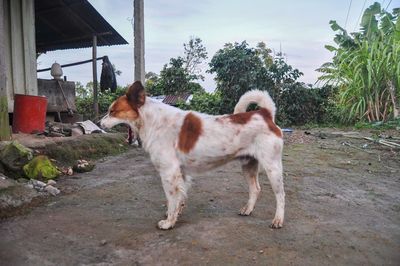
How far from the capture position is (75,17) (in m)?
9.84

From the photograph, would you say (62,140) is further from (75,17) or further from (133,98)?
(75,17)

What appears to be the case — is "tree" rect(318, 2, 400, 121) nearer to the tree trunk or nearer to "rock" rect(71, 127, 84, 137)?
the tree trunk

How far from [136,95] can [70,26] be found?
8272 millimetres

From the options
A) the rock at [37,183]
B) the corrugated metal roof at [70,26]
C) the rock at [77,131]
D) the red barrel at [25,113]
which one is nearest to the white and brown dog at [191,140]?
the rock at [37,183]

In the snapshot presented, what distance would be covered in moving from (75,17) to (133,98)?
7524 mm

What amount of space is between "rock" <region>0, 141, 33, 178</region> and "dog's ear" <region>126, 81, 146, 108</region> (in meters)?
2.17

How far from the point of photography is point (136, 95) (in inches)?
133

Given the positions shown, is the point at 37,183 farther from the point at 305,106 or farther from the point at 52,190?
the point at 305,106

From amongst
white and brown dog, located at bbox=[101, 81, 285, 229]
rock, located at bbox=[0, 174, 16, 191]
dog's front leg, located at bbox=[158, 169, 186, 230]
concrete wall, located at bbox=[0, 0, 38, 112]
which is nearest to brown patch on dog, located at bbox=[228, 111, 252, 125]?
white and brown dog, located at bbox=[101, 81, 285, 229]

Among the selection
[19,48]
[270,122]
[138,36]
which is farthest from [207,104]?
[270,122]

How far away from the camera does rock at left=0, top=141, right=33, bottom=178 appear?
4.62 metres

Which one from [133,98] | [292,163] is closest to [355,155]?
[292,163]

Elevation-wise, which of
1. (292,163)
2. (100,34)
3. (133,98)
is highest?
(100,34)

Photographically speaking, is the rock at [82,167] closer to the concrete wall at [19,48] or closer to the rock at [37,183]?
the rock at [37,183]
